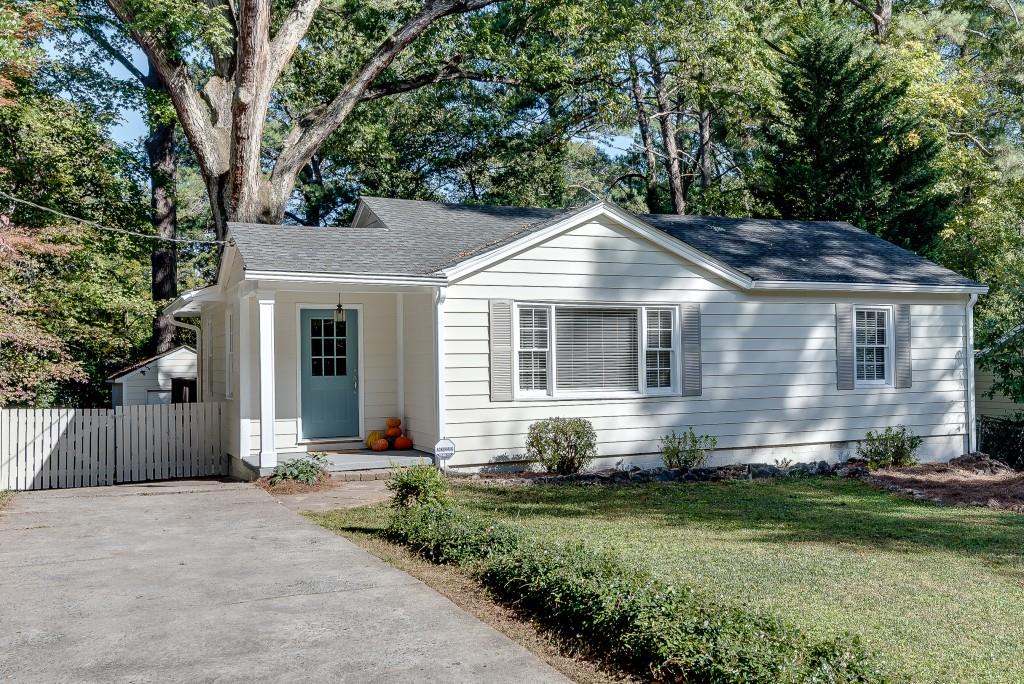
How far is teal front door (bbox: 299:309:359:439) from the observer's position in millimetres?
12633

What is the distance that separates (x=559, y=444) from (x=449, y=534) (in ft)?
17.0

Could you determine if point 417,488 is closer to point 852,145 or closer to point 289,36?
point 289,36

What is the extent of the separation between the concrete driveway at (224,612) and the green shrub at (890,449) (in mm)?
9140

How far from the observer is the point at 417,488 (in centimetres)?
853

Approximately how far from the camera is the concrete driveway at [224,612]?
4.47 meters

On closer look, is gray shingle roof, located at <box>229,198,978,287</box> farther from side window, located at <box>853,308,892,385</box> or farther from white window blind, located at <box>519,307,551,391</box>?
white window blind, located at <box>519,307,551,391</box>

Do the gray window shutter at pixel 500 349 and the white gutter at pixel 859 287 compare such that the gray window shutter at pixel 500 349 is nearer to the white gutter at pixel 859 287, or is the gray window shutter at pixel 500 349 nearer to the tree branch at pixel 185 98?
the white gutter at pixel 859 287

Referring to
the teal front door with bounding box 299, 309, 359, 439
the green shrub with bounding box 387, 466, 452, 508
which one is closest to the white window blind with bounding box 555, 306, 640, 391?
the teal front door with bounding box 299, 309, 359, 439

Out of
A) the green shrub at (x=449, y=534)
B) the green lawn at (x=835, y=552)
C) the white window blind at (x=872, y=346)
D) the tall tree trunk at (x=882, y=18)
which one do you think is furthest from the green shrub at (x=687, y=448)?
the tall tree trunk at (x=882, y=18)

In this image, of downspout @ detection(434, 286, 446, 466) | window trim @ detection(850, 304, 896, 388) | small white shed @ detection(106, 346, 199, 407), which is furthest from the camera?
small white shed @ detection(106, 346, 199, 407)

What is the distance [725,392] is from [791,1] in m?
14.8

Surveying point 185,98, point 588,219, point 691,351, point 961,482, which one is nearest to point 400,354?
point 588,219

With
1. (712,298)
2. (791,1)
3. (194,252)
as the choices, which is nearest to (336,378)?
(712,298)

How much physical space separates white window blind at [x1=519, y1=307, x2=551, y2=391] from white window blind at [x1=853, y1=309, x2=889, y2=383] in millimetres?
5655
